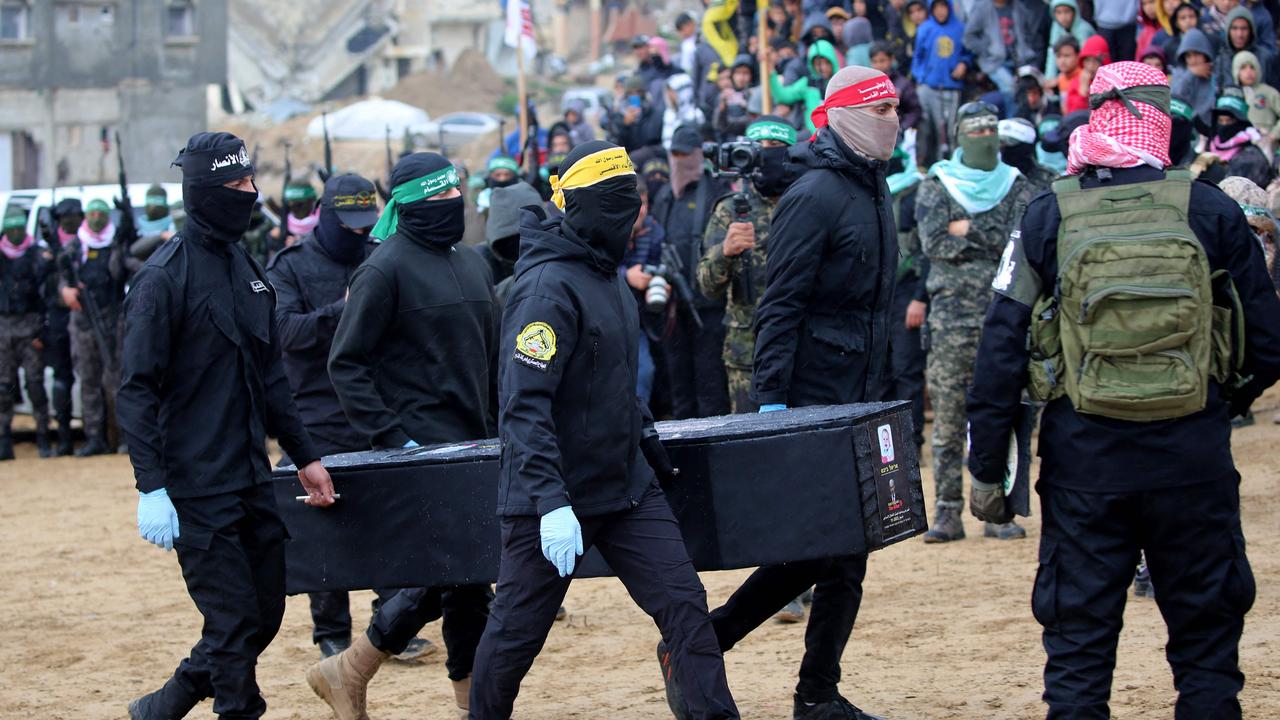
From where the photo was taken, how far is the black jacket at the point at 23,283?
15.1 m

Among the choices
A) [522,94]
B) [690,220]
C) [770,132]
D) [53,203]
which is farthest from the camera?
[522,94]

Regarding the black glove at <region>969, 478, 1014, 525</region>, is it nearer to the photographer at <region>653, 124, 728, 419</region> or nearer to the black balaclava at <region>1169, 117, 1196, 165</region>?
the black balaclava at <region>1169, 117, 1196, 165</region>

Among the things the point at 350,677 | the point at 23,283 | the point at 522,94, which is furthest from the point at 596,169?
the point at 522,94

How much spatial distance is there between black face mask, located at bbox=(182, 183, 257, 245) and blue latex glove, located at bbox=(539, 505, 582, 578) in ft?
5.31

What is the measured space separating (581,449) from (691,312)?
6320mm

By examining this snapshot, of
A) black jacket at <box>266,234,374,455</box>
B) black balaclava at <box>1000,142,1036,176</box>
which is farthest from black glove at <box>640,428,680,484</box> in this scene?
black balaclava at <box>1000,142,1036,176</box>

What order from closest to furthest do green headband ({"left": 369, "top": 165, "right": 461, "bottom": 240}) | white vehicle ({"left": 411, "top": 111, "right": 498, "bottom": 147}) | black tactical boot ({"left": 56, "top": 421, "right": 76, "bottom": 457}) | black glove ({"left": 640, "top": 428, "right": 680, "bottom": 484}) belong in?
black glove ({"left": 640, "top": 428, "right": 680, "bottom": 484})
green headband ({"left": 369, "top": 165, "right": 461, "bottom": 240})
black tactical boot ({"left": 56, "top": 421, "right": 76, "bottom": 457})
white vehicle ({"left": 411, "top": 111, "right": 498, "bottom": 147})

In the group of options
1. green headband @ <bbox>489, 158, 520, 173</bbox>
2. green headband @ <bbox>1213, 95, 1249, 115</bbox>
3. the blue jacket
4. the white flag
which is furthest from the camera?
the white flag

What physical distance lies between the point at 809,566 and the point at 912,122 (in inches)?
417

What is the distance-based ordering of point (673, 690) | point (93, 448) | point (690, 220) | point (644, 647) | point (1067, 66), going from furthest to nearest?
point (93, 448) → point (1067, 66) → point (690, 220) → point (644, 647) → point (673, 690)

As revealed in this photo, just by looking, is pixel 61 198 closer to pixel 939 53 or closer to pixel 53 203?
pixel 53 203

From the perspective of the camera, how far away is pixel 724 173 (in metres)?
7.76

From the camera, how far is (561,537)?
15.6 ft

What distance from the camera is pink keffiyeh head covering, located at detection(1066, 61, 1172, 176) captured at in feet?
16.0
